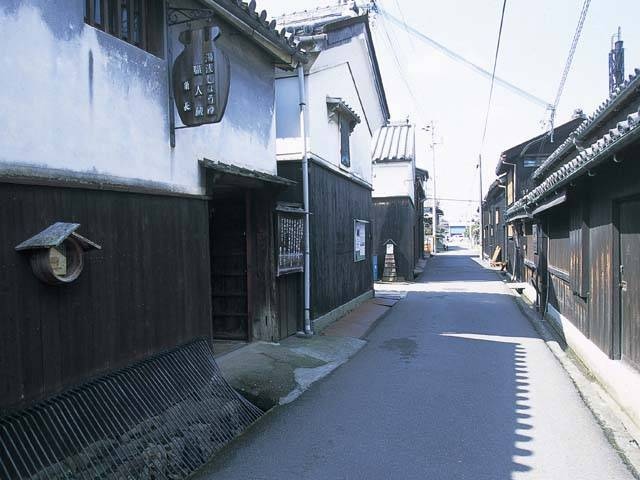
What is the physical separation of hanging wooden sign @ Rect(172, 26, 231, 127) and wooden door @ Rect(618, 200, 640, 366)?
5.28 meters

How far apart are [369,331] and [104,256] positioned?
27.4 ft

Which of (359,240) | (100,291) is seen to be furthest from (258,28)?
(359,240)

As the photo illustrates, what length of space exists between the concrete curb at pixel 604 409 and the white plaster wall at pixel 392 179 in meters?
15.5

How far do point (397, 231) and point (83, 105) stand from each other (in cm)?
2183

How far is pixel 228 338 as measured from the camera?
9.47m

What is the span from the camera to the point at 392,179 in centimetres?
2602

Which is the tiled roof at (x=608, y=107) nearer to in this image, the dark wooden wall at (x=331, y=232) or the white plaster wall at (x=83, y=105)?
the dark wooden wall at (x=331, y=232)

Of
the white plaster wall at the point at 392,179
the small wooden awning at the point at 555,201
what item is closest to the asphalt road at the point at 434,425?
the small wooden awning at the point at 555,201

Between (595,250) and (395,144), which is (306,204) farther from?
(395,144)

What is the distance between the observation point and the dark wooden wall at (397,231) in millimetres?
25516

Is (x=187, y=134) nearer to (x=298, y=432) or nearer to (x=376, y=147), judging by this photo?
(x=298, y=432)

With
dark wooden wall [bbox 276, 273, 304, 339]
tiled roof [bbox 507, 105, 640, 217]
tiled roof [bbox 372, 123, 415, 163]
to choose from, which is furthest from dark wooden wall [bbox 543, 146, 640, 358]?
tiled roof [bbox 372, 123, 415, 163]

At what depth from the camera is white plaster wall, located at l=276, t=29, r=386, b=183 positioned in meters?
10.8

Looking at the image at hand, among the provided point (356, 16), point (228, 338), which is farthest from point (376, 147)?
point (228, 338)
